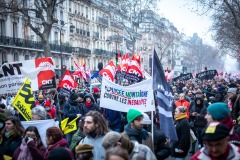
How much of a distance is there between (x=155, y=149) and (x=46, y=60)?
17.3 feet

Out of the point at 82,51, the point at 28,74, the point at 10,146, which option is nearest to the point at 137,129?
the point at 10,146

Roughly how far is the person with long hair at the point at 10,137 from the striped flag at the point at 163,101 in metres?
2.18

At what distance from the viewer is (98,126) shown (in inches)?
183

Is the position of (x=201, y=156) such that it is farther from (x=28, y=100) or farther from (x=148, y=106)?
(x=28, y=100)

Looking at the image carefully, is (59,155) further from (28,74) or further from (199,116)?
(28,74)

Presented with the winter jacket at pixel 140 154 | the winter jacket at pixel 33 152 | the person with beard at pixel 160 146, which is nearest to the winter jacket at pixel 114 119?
the person with beard at pixel 160 146

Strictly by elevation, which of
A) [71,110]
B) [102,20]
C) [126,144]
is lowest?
[71,110]

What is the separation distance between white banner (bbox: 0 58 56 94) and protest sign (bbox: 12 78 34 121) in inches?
75.6

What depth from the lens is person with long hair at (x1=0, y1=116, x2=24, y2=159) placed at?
4.84 metres

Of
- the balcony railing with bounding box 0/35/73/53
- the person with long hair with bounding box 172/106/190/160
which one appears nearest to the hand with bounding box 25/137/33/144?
the person with long hair with bounding box 172/106/190/160

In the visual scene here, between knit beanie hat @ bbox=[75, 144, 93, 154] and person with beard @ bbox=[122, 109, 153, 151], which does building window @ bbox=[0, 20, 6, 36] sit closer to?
person with beard @ bbox=[122, 109, 153, 151]

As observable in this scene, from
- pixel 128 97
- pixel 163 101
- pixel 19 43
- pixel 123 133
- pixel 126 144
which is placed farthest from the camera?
pixel 19 43

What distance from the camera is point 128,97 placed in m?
6.61

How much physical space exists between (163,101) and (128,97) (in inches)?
38.1
